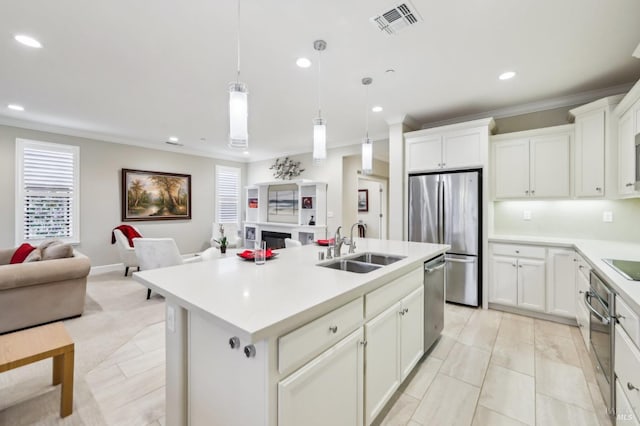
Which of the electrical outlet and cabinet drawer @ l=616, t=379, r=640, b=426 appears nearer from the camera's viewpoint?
cabinet drawer @ l=616, t=379, r=640, b=426

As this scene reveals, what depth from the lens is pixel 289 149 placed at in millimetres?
6438

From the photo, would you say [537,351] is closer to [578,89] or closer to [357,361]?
[357,361]

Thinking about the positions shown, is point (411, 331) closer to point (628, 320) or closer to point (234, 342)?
point (628, 320)

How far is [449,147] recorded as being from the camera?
373cm

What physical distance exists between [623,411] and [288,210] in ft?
19.6

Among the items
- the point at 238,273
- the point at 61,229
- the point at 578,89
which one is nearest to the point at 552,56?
the point at 578,89

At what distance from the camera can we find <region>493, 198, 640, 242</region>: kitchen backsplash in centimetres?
304

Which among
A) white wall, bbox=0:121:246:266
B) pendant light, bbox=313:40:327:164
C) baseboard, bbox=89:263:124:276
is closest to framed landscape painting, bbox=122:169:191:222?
white wall, bbox=0:121:246:266

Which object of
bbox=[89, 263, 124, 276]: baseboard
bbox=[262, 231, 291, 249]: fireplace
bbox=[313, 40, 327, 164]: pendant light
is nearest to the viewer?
bbox=[313, 40, 327, 164]: pendant light

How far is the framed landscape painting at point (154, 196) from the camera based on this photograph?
559 centimetres

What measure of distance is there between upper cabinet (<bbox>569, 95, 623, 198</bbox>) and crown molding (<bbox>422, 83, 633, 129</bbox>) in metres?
0.39

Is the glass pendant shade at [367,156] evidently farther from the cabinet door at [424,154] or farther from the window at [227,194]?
the window at [227,194]

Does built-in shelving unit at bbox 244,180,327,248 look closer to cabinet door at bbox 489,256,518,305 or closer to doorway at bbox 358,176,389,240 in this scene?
doorway at bbox 358,176,389,240

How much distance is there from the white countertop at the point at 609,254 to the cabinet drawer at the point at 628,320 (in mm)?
40
